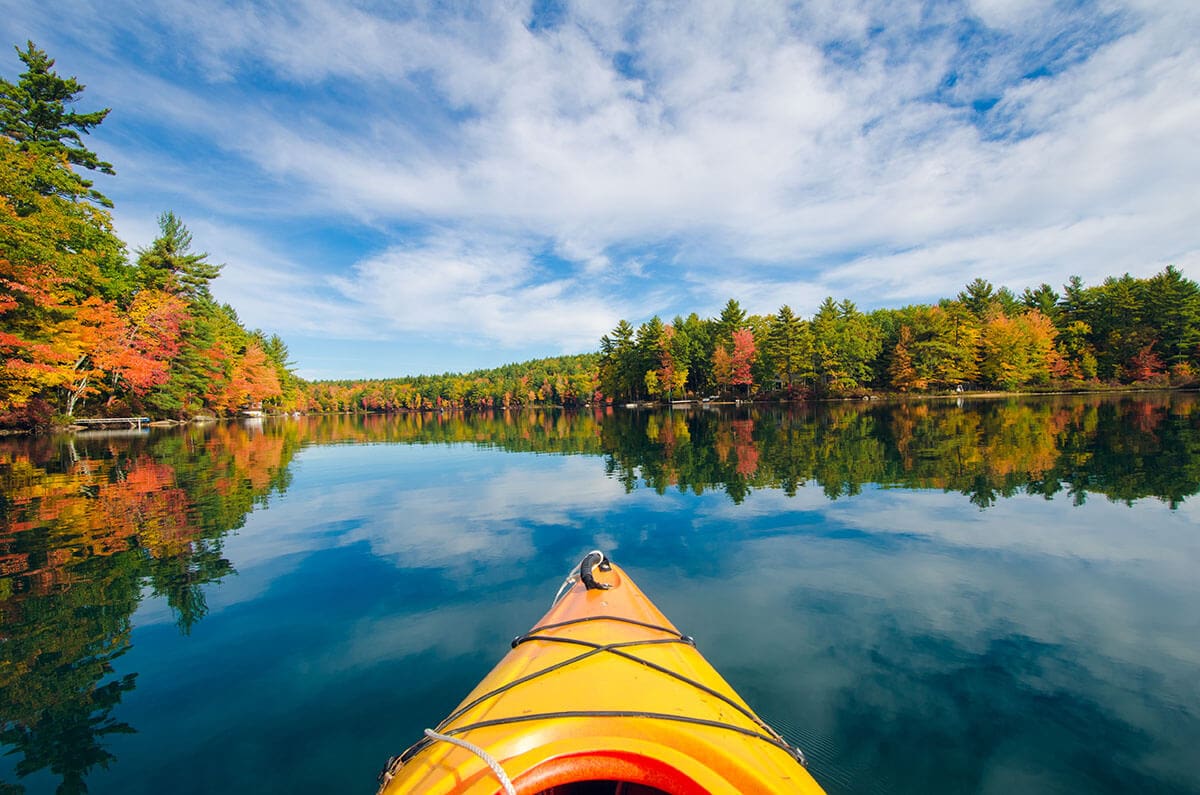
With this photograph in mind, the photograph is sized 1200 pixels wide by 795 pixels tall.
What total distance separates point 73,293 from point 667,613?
101 ft

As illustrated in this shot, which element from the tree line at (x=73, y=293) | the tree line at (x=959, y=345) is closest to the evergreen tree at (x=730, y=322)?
the tree line at (x=959, y=345)

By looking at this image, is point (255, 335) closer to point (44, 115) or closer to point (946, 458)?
point (44, 115)

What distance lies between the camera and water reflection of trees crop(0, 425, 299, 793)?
3.32m

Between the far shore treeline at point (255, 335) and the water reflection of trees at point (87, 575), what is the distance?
36.7 feet

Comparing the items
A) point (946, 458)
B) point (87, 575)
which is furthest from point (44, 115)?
point (946, 458)

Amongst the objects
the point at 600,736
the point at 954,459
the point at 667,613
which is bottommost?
the point at 667,613

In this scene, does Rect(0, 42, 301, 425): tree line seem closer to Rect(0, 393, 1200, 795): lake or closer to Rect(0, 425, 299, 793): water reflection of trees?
Rect(0, 425, 299, 793): water reflection of trees

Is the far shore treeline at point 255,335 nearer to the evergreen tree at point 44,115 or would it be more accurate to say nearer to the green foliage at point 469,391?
the evergreen tree at point 44,115

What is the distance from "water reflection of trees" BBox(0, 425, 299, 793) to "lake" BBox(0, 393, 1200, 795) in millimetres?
31

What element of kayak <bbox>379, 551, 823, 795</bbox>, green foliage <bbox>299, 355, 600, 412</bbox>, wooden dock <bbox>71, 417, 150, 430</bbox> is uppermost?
green foliage <bbox>299, 355, 600, 412</bbox>

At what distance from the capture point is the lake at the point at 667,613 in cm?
303

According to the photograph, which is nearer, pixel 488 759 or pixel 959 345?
pixel 488 759

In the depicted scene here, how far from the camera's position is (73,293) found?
21.7 meters

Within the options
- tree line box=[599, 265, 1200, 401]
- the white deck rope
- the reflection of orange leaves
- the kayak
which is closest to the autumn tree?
tree line box=[599, 265, 1200, 401]
